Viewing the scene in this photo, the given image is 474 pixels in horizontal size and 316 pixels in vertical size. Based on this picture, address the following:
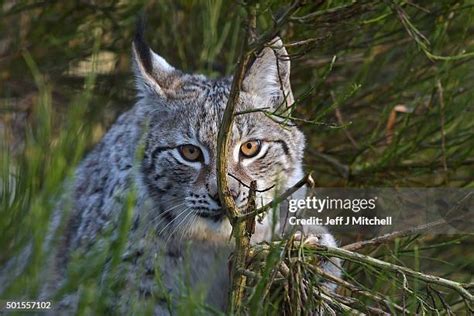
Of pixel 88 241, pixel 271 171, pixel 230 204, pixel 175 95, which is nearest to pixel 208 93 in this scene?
pixel 175 95

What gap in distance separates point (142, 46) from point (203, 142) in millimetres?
634

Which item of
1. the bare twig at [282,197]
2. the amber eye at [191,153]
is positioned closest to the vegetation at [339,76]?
the amber eye at [191,153]

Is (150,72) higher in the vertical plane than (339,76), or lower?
lower

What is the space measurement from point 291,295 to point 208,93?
5.32ft

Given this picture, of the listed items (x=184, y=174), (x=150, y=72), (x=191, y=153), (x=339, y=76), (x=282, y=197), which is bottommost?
(x=282, y=197)

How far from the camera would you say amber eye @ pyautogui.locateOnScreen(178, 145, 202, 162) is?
15.8ft

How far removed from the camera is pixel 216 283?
471 centimetres

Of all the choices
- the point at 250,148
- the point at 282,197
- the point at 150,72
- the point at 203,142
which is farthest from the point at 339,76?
the point at 282,197

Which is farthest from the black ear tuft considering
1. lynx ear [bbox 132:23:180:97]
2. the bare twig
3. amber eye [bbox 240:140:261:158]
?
the bare twig

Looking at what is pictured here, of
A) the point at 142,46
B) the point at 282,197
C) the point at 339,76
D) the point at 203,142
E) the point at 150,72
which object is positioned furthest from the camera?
the point at 339,76

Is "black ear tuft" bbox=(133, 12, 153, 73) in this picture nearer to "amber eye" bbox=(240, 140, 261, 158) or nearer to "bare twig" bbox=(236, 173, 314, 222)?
"amber eye" bbox=(240, 140, 261, 158)

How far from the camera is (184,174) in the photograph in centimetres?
484

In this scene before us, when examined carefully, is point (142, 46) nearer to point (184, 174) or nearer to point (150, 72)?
point (150, 72)

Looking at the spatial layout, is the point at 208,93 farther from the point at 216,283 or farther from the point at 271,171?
the point at 216,283
